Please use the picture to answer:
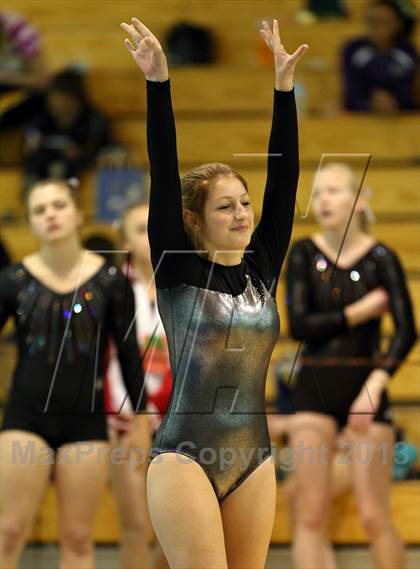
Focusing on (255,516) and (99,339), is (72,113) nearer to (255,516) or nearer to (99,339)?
(99,339)

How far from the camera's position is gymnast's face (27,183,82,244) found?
4.61 meters

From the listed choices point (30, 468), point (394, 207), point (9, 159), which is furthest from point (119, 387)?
point (9, 159)

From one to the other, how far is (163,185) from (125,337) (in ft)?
5.22

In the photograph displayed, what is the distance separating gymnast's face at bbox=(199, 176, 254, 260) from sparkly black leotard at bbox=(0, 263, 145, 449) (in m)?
1.25

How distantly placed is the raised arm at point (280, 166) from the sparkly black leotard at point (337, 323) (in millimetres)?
1430

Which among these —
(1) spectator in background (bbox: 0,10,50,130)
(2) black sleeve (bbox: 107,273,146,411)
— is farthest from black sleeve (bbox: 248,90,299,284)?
(1) spectator in background (bbox: 0,10,50,130)

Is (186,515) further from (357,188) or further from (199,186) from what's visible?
(357,188)

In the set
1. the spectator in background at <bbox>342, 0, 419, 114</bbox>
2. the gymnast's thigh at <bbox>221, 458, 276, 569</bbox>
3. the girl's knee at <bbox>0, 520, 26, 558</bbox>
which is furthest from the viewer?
the spectator in background at <bbox>342, 0, 419, 114</bbox>

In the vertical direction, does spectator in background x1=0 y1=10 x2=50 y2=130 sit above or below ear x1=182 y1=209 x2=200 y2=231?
above

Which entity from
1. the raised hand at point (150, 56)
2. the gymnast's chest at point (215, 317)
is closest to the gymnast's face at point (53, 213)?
the gymnast's chest at point (215, 317)

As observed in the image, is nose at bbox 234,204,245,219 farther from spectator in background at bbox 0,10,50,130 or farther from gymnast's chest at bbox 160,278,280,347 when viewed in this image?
spectator in background at bbox 0,10,50,130

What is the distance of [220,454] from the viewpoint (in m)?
2.99

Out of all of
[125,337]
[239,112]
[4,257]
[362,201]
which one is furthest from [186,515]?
[239,112]

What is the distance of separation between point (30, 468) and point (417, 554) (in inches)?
81.4
